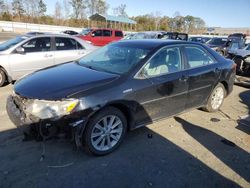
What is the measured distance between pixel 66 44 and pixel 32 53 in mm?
1203

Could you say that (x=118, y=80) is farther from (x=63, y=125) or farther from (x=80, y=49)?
(x=80, y=49)

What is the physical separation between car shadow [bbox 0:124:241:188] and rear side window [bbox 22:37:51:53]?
3821 millimetres

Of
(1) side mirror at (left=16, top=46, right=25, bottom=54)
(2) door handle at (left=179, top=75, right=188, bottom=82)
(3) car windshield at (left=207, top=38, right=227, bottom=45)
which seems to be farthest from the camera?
(3) car windshield at (left=207, top=38, right=227, bottom=45)

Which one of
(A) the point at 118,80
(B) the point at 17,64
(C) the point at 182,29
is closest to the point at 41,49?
(B) the point at 17,64

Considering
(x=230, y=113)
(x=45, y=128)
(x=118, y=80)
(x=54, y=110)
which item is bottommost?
(x=230, y=113)

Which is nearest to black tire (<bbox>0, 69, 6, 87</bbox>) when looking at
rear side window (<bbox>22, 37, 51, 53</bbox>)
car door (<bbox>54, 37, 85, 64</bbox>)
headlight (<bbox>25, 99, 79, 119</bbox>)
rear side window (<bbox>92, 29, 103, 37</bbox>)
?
rear side window (<bbox>22, 37, 51, 53</bbox>)

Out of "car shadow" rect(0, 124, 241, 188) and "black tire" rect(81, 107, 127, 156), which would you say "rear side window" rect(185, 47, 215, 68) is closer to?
"car shadow" rect(0, 124, 241, 188)

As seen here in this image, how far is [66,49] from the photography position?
8.17m

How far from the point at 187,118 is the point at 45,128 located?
3.18 metres

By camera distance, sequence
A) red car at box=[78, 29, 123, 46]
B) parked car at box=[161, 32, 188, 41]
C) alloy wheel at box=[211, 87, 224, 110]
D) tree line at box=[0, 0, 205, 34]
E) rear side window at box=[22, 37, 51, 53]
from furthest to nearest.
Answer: tree line at box=[0, 0, 205, 34], red car at box=[78, 29, 123, 46], parked car at box=[161, 32, 188, 41], rear side window at box=[22, 37, 51, 53], alloy wheel at box=[211, 87, 224, 110]

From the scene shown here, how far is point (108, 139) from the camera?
3807mm

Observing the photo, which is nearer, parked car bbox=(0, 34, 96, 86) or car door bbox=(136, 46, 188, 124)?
car door bbox=(136, 46, 188, 124)

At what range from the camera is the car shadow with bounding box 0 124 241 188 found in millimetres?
3152

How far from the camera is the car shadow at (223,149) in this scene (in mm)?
3629
